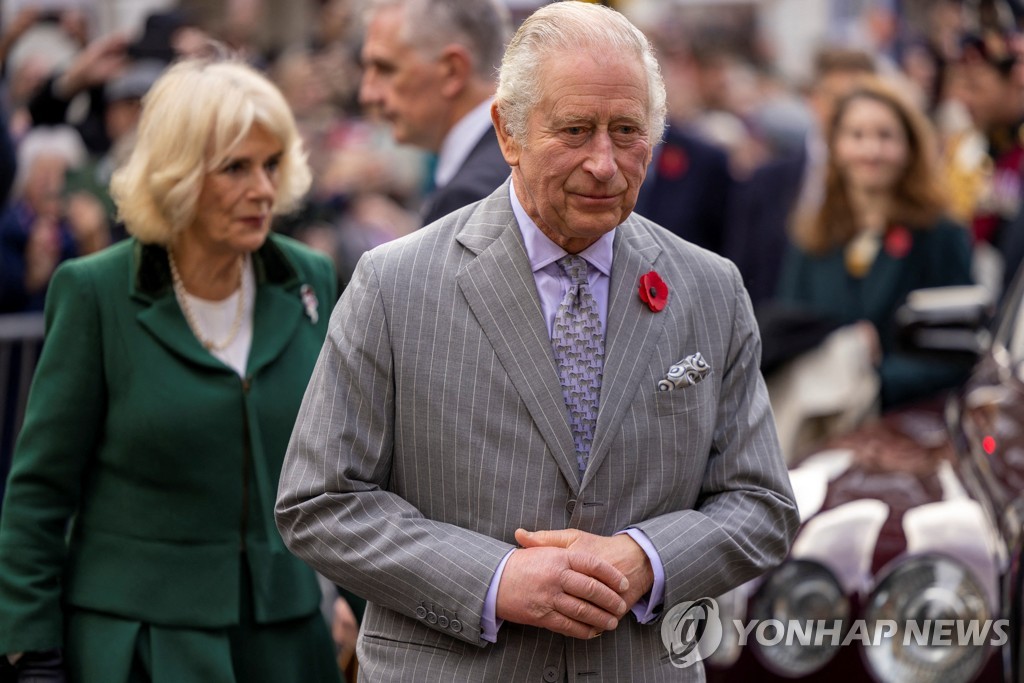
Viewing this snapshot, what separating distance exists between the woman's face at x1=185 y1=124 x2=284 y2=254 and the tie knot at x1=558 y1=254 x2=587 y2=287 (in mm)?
1098

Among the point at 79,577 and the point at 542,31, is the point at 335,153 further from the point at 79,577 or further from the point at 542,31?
the point at 542,31

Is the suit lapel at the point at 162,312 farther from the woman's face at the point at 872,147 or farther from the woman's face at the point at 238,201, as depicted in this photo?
the woman's face at the point at 872,147

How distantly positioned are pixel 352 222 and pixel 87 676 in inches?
253

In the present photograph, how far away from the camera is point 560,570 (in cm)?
272

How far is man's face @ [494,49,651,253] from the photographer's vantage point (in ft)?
9.05

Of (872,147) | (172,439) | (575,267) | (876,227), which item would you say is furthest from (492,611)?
(872,147)

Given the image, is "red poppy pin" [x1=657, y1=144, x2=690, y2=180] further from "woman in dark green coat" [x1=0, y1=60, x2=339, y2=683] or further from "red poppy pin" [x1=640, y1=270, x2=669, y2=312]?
"red poppy pin" [x1=640, y1=270, x2=669, y2=312]

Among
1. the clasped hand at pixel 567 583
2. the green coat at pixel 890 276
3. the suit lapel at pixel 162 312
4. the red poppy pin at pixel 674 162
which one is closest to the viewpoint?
the clasped hand at pixel 567 583

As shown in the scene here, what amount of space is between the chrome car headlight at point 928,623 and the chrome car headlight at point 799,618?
10cm

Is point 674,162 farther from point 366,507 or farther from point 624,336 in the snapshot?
point 366,507


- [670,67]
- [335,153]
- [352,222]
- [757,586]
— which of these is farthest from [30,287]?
[670,67]

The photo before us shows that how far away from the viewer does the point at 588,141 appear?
9.18 feet

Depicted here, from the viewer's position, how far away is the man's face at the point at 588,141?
9.05 ft

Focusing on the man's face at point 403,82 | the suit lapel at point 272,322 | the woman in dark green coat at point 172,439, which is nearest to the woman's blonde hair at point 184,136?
the woman in dark green coat at point 172,439
